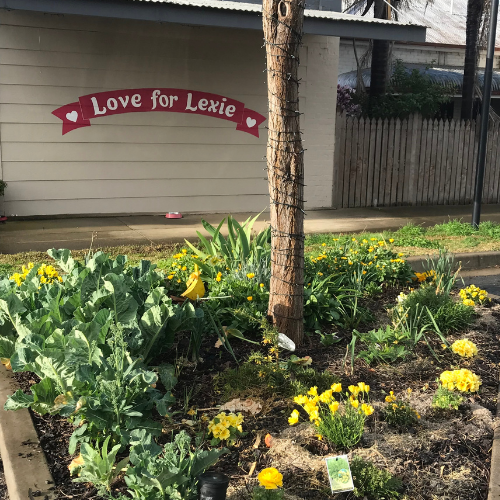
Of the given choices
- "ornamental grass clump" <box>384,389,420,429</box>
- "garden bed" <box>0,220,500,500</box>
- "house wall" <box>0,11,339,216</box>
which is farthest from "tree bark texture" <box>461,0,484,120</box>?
"ornamental grass clump" <box>384,389,420,429</box>

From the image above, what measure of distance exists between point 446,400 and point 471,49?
1483 centimetres

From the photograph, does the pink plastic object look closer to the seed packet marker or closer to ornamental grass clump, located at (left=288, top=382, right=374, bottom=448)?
ornamental grass clump, located at (left=288, top=382, right=374, bottom=448)

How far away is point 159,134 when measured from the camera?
1082cm

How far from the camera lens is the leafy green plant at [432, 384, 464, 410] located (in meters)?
3.28

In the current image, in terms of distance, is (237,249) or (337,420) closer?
(337,420)

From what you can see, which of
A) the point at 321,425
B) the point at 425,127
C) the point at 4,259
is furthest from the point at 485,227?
the point at 321,425

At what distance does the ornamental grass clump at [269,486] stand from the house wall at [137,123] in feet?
28.1

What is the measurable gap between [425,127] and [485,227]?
3.73 meters

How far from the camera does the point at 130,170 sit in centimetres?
1072

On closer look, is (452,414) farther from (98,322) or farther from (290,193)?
(98,322)

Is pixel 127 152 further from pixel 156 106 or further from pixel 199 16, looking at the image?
pixel 199 16

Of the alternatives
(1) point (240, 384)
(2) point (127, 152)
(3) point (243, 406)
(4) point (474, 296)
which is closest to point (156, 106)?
(2) point (127, 152)

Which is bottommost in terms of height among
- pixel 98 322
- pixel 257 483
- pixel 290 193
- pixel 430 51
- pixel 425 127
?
pixel 257 483

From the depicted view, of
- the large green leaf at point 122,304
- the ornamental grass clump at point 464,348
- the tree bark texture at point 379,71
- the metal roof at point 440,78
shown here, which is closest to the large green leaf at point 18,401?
the large green leaf at point 122,304
